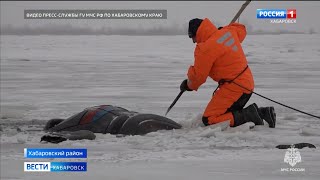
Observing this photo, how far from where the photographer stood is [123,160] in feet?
18.2

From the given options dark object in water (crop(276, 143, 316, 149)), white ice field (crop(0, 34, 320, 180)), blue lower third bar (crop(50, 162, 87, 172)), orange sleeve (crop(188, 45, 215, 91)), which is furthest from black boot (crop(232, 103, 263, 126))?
blue lower third bar (crop(50, 162, 87, 172))

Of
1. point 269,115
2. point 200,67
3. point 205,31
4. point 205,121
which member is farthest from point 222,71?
point 269,115

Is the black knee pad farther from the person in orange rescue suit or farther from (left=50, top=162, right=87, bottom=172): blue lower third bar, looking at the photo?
(left=50, top=162, right=87, bottom=172): blue lower third bar

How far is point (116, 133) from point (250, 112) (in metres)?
1.41

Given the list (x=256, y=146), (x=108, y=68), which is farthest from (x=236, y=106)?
(x=108, y=68)

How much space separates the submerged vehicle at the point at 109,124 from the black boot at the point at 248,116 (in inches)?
24.2

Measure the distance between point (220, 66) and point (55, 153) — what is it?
87.4 inches

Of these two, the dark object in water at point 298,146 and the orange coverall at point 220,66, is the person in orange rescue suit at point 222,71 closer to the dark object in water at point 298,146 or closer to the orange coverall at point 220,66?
the orange coverall at point 220,66

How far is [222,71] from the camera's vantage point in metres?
7.17

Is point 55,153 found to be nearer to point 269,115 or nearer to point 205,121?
point 205,121

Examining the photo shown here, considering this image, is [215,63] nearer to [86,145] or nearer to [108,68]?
[86,145]

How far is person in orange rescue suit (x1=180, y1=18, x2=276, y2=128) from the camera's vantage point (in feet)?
23.2

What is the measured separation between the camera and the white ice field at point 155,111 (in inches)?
203

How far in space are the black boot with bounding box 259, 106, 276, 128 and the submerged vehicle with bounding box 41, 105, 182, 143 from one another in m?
0.89
